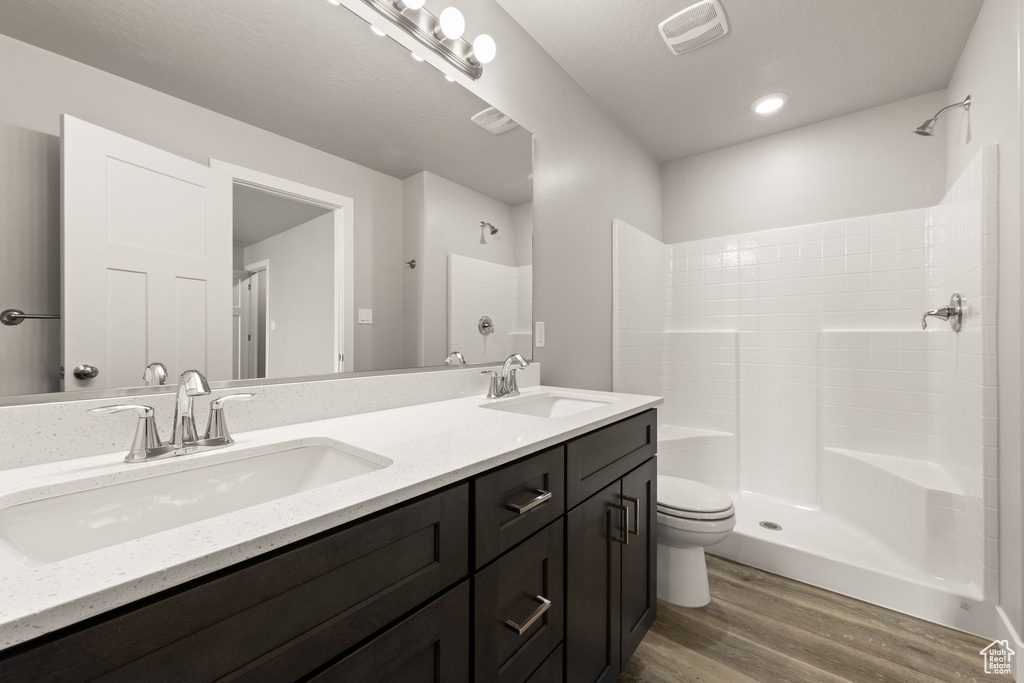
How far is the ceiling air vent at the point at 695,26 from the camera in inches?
65.6

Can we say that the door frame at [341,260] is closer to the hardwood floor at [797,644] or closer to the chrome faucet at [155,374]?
the chrome faucet at [155,374]

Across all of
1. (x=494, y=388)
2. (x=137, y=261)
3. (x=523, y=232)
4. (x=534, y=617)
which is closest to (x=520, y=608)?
(x=534, y=617)

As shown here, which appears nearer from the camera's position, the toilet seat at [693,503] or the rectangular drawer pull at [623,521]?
the rectangular drawer pull at [623,521]

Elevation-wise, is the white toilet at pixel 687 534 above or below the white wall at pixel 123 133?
below

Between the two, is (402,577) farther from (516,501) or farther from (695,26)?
(695,26)

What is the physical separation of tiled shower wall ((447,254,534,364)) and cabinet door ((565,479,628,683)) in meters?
0.72

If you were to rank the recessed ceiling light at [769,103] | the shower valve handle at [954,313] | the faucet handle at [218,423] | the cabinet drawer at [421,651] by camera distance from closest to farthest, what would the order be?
the cabinet drawer at [421,651]
the faucet handle at [218,423]
the shower valve handle at [954,313]
the recessed ceiling light at [769,103]

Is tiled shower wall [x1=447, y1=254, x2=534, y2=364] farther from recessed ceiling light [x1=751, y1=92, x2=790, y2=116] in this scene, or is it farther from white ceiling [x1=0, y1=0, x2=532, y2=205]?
recessed ceiling light [x1=751, y1=92, x2=790, y2=116]

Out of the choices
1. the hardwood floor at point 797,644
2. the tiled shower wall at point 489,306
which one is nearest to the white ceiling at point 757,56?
the tiled shower wall at point 489,306

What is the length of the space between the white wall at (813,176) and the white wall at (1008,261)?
71 cm

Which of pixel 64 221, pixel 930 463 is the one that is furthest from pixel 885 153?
pixel 64 221

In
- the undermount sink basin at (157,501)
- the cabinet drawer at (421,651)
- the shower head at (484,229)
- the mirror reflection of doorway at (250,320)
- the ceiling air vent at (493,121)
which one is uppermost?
the ceiling air vent at (493,121)

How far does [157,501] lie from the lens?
69 cm

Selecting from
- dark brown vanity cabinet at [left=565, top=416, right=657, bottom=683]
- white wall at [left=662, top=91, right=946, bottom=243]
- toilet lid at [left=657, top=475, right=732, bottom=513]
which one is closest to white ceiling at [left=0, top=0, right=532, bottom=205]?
dark brown vanity cabinet at [left=565, top=416, right=657, bottom=683]
